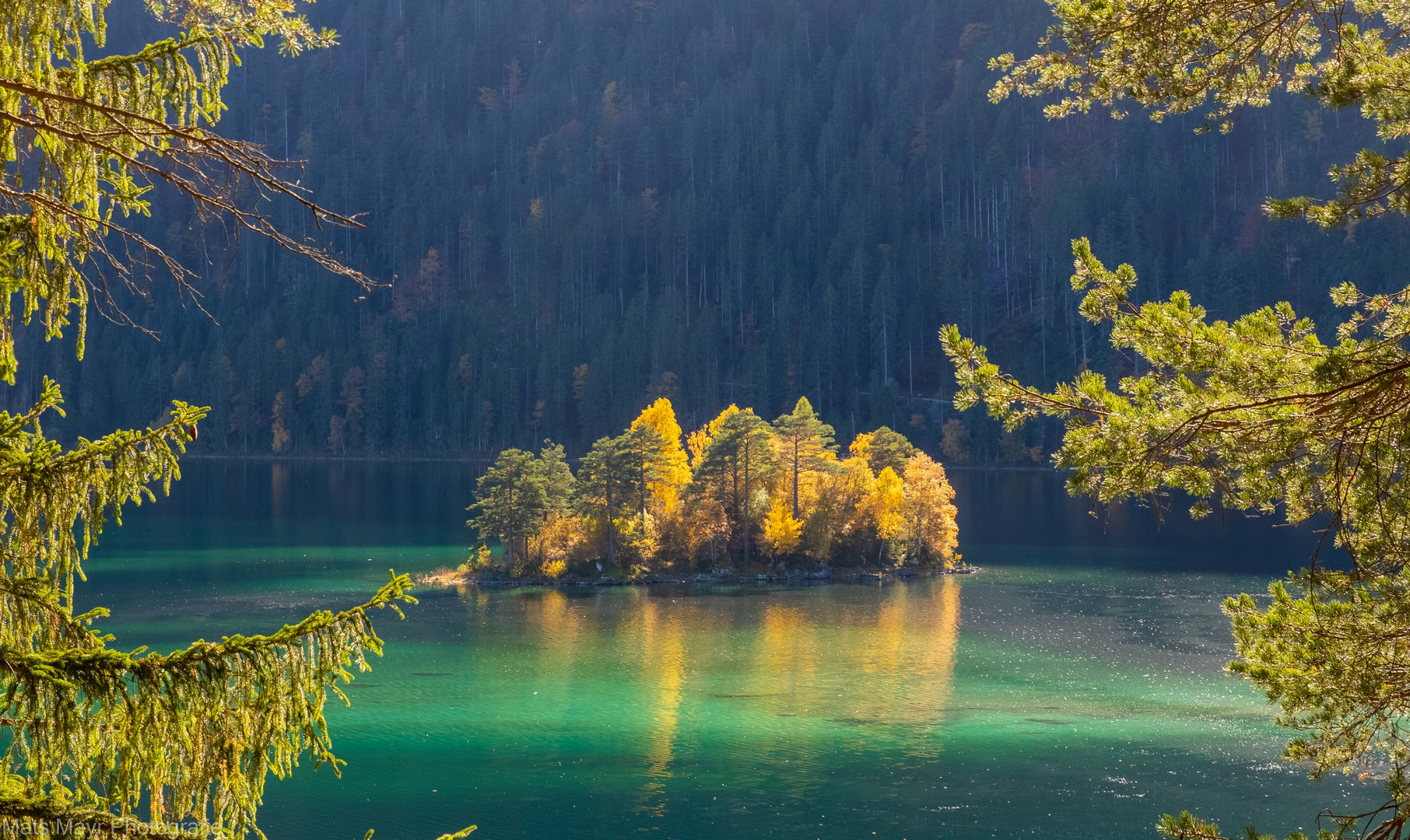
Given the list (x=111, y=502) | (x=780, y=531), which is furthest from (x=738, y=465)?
(x=111, y=502)

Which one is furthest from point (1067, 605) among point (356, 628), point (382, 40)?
point (382, 40)

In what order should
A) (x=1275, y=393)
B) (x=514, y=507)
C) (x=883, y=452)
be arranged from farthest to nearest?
(x=883, y=452), (x=514, y=507), (x=1275, y=393)

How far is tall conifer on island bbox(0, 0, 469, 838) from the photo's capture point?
4441 millimetres

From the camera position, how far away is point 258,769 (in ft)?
16.3

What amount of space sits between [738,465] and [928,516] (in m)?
9.81

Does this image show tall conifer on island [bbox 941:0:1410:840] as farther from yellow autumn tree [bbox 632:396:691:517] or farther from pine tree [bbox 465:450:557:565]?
yellow autumn tree [bbox 632:396:691:517]

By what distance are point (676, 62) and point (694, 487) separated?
138397mm

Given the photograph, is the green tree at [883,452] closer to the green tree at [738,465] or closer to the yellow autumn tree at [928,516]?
the yellow autumn tree at [928,516]

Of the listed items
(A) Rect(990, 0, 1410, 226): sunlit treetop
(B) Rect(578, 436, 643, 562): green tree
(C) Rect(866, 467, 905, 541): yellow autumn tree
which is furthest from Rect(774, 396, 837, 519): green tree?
(A) Rect(990, 0, 1410, 226): sunlit treetop

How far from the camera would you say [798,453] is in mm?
53562

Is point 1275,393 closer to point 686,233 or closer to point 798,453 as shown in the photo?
point 798,453

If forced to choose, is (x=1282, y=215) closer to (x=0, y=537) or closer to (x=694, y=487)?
(x=0, y=537)

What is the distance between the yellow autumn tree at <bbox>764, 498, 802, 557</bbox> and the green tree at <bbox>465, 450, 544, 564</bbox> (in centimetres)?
998

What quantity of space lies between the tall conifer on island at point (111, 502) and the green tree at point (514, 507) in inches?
1722
